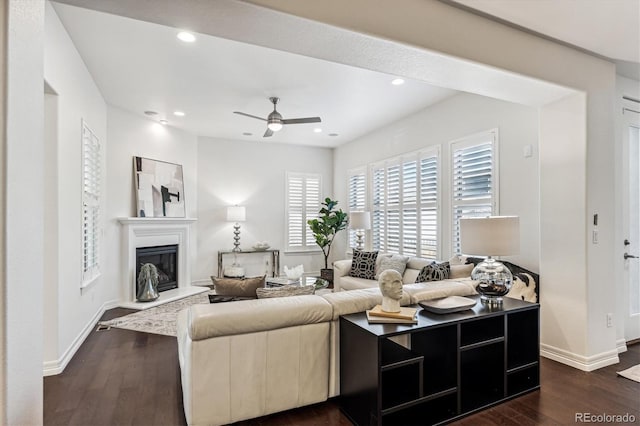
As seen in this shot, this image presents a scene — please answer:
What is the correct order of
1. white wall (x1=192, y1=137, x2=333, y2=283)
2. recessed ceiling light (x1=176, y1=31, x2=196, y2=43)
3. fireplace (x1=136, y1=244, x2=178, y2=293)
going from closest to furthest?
1. recessed ceiling light (x1=176, y1=31, x2=196, y2=43)
2. fireplace (x1=136, y1=244, x2=178, y2=293)
3. white wall (x1=192, y1=137, x2=333, y2=283)

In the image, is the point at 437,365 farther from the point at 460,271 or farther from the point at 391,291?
the point at 460,271

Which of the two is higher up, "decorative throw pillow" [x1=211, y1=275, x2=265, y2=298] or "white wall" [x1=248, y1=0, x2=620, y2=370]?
"white wall" [x1=248, y1=0, x2=620, y2=370]

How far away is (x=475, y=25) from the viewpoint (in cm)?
252

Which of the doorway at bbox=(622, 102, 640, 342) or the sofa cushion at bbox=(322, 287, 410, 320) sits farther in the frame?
the doorway at bbox=(622, 102, 640, 342)

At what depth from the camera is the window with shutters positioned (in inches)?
267

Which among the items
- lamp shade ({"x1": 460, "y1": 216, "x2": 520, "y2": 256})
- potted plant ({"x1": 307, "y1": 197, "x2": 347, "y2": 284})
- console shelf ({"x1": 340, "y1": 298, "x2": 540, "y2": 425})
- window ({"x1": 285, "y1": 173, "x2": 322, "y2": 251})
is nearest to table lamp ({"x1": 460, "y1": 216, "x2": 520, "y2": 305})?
lamp shade ({"x1": 460, "y1": 216, "x2": 520, "y2": 256})

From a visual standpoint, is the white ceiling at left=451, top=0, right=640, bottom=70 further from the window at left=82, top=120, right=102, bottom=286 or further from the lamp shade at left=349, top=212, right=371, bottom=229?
the window at left=82, top=120, right=102, bottom=286

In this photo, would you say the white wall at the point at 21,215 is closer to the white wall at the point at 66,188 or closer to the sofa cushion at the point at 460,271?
the white wall at the point at 66,188

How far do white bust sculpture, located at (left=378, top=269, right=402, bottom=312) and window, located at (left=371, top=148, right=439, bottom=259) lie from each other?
9.67 feet

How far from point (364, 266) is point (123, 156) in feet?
13.9

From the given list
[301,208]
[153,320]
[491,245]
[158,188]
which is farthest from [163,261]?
[491,245]

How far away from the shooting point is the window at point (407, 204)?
505 cm

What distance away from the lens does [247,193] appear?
721 cm

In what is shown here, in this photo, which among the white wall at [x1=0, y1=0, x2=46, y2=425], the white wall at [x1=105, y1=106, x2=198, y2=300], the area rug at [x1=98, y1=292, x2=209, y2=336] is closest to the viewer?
the white wall at [x1=0, y1=0, x2=46, y2=425]
